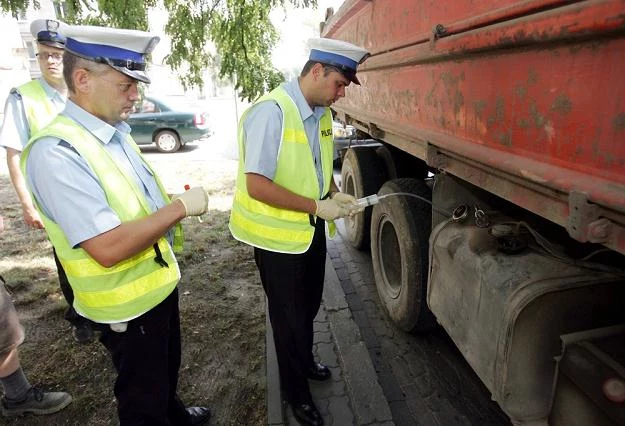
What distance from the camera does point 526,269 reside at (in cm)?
143

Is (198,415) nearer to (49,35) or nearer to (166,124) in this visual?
(49,35)

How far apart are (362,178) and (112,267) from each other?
2675mm

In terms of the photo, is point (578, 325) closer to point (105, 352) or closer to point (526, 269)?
point (526, 269)

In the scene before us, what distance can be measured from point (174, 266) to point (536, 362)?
1.40m

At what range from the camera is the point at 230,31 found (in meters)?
3.98

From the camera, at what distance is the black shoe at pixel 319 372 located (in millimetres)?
2492

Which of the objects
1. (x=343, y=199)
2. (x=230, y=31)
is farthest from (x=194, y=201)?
(x=230, y=31)

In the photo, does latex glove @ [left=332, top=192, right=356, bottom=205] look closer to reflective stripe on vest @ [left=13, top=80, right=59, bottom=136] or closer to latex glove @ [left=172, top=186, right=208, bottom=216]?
latex glove @ [left=172, top=186, right=208, bottom=216]

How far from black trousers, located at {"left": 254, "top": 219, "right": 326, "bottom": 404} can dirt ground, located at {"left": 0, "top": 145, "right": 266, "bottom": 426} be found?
0.33 m

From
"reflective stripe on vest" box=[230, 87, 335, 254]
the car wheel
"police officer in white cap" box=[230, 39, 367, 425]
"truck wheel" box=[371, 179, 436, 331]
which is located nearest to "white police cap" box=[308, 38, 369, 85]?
"police officer in white cap" box=[230, 39, 367, 425]

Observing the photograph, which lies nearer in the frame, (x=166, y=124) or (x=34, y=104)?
(x=34, y=104)

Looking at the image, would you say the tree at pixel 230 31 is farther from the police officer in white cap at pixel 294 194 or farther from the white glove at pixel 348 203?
the white glove at pixel 348 203

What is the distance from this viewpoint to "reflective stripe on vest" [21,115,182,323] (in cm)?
130

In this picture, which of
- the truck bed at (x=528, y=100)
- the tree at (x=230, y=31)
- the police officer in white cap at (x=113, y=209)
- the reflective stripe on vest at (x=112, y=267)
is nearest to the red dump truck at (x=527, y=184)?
the truck bed at (x=528, y=100)
